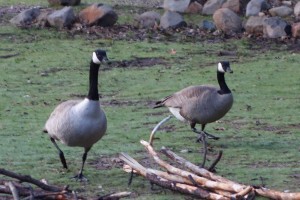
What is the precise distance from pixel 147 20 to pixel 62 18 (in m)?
2.08

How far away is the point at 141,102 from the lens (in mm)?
15289

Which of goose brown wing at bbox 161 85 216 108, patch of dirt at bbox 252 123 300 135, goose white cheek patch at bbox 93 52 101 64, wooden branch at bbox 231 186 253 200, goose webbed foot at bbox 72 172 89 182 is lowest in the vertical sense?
patch of dirt at bbox 252 123 300 135

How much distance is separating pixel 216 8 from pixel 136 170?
1527cm

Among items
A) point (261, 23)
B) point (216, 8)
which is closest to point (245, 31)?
point (261, 23)

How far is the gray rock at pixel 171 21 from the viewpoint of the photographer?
888 inches

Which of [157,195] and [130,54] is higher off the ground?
[157,195]

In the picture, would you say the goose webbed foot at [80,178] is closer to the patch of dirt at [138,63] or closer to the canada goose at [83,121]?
the canada goose at [83,121]

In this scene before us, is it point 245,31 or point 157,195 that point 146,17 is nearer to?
point 245,31

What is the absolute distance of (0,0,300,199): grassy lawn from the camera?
10.2 meters

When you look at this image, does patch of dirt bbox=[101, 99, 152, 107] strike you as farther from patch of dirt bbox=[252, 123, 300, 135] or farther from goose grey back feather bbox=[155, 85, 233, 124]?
goose grey back feather bbox=[155, 85, 233, 124]

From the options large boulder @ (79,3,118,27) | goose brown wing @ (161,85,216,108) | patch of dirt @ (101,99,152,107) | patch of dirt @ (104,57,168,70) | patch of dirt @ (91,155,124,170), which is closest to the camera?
patch of dirt @ (91,155,124,170)

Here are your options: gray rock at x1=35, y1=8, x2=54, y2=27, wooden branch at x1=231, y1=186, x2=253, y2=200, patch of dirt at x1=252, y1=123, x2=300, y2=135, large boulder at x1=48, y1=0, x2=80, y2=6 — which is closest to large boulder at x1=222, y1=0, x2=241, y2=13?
large boulder at x1=48, y1=0, x2=80, y2=6

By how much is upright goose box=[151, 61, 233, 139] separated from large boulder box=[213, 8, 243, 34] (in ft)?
32.4

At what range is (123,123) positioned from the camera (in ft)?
43.8
